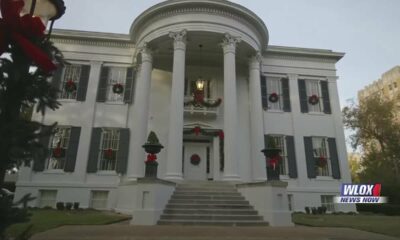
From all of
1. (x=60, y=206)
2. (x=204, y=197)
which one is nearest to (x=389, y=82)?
(x=204, y=197)

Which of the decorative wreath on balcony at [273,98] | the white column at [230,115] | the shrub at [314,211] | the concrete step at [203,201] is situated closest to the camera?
the concrete step at [203,201]

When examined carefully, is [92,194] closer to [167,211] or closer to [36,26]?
[167,211]

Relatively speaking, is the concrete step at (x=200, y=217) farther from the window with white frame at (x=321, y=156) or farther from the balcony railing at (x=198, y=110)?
the window with white frame at (x=321, y=156)

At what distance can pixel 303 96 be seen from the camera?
17.3 metres

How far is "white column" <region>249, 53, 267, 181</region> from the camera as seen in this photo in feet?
45.3

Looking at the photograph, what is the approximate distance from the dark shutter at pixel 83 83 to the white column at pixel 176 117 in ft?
20.0

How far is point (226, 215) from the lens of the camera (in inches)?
356

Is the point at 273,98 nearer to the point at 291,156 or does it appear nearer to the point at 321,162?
the point at 291,156

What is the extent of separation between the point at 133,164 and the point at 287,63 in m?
11.6

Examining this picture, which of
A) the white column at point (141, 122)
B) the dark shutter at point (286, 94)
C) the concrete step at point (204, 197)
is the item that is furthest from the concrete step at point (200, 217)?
the dark shutter at point (286, 94)

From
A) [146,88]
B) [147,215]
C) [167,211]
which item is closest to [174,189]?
[167,211]

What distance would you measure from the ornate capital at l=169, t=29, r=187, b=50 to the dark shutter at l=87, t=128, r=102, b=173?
6.61 m

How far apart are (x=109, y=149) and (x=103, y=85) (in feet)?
12.9

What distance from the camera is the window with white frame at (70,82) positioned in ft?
52.2
